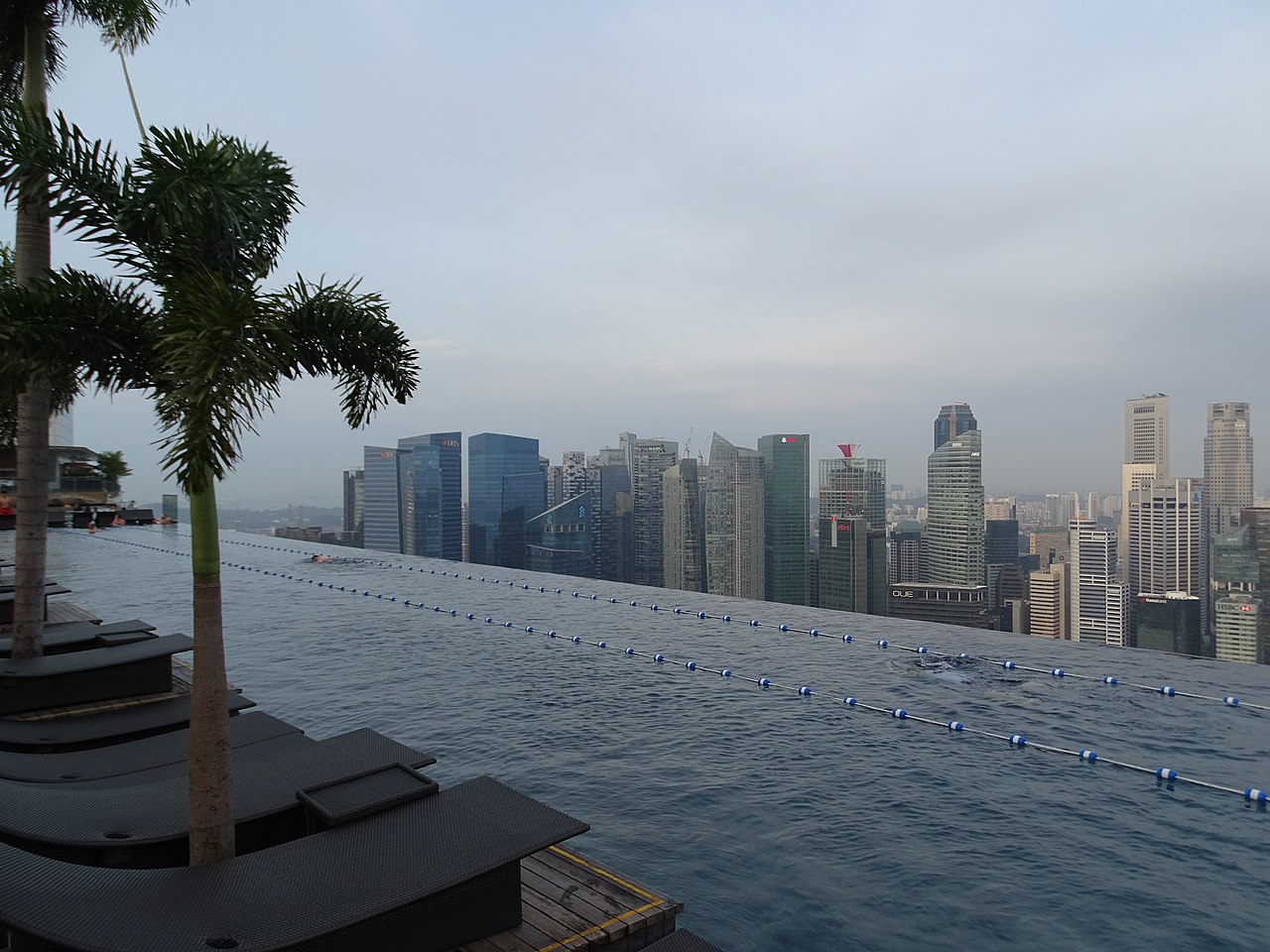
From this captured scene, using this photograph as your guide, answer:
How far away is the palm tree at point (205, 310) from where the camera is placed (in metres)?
2.89

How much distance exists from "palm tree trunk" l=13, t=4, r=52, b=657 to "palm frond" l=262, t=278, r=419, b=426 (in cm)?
485

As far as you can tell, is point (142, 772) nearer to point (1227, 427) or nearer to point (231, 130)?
point (231, 130)

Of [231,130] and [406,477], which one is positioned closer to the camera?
[231,130]

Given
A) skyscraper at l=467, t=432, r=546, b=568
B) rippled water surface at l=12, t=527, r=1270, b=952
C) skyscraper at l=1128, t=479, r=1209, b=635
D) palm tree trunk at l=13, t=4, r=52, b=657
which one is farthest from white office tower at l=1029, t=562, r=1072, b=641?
skyscraper at l=467, t=432, r=546, b=568

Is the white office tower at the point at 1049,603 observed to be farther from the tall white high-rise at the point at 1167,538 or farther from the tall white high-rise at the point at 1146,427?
the tall white high-rise at the point at 1146,427

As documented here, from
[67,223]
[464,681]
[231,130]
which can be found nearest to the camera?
[67,223]

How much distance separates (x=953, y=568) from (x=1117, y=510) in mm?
11652

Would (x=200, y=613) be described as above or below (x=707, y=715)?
above

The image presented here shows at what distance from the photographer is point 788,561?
38188 millimetres

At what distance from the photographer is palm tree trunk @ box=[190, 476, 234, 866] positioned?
330cm

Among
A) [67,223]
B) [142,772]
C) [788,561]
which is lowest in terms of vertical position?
[788,561]

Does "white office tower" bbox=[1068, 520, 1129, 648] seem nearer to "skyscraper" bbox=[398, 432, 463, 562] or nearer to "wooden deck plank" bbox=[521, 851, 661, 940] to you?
"wooden deck plank" bbox=[521, 851, 661, 940]

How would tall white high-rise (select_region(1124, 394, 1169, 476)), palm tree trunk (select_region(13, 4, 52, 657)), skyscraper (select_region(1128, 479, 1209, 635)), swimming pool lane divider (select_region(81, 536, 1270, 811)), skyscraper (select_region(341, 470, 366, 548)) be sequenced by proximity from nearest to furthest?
1. swimming pool lane divider (select_region(81, 536, 1270, 811))
2. palm tree trunk (select_region(13, 4, 52, 657))
3. skyscraper (select_region(1128, 479, 1209, 635))
4. tall white high-rise (select_region(1124, 394, 1169, 476))
5. skyscraper (select_region(341, 470, 366, 548))

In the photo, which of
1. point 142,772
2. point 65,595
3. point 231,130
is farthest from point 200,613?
point 65,595
